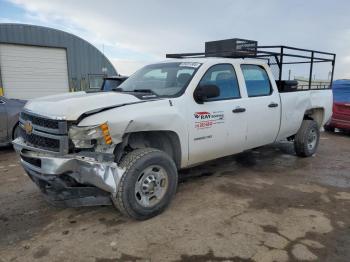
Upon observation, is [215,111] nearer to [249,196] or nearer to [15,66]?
[249,196]

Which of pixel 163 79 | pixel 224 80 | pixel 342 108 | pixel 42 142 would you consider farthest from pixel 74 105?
pixel 342 108

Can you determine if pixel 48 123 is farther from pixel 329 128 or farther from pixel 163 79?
pixel 329 128

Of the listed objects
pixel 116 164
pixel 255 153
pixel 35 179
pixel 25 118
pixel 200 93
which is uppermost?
pixel 200 93

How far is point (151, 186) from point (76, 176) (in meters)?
0.85

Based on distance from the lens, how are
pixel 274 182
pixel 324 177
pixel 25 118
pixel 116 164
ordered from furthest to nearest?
pixel 324 177 → pixel 274 182 → pixel 25 118 → pixel 116 164

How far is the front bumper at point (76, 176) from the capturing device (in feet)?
10.4

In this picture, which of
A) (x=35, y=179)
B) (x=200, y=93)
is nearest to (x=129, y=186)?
(x=35, y=179)

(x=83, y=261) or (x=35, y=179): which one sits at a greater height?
(x=35, y=179)

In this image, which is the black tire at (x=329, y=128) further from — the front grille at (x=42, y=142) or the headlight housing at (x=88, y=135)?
the front grille at (x=42, y=142)

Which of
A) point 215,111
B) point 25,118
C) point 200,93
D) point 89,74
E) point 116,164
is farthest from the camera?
point 89,74

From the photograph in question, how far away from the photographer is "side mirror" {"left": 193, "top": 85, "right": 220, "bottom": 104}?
397 cm

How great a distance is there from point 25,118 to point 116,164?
4.45 feet

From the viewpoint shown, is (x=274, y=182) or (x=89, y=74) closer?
(x=274, y=182)

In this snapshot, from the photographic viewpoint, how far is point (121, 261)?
113 inches
